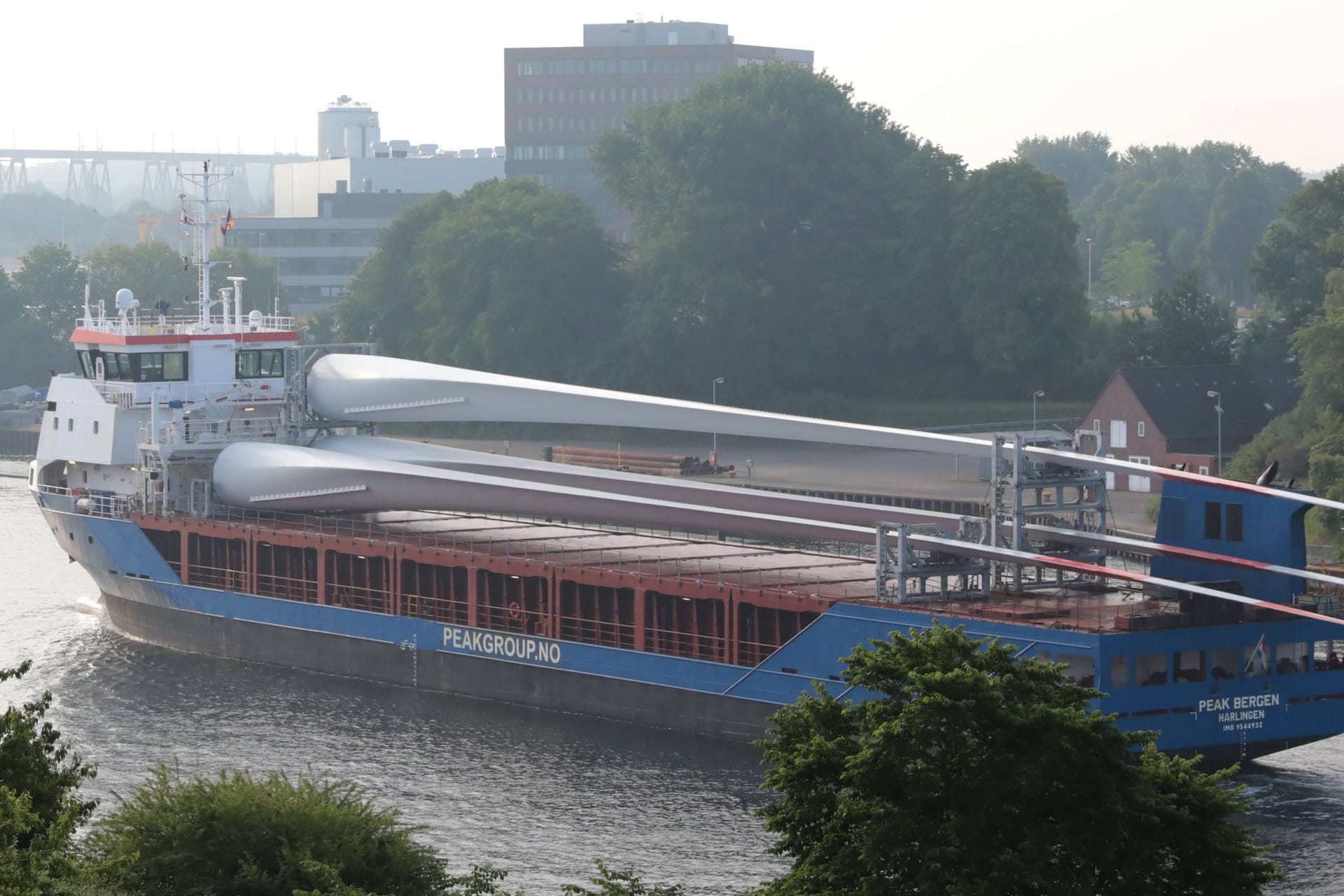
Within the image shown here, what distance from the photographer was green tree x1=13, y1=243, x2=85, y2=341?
14725cm

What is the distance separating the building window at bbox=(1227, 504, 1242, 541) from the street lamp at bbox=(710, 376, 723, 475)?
180 feet

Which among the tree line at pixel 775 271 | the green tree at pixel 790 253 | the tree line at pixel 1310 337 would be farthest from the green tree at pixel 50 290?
the tree line at pixel 1310 337

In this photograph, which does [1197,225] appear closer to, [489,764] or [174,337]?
A: [174,337]

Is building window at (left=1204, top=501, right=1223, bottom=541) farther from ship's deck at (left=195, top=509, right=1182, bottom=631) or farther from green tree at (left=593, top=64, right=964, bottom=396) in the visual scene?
green tree at (left=593, top=64, right=964, bottom=396)

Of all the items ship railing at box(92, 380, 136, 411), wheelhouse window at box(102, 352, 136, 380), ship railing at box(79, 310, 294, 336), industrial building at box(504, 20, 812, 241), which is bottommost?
ship railing at box(92, 380, 136, 411)

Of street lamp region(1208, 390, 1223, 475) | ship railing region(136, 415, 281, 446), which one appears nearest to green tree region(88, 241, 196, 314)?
street lamp region(1208, 390, 1223, 475)

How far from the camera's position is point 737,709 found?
4388 cm

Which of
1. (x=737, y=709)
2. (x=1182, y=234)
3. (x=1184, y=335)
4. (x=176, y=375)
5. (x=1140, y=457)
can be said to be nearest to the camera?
(x=737, y=709)

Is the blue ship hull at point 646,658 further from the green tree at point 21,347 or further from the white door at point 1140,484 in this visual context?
the green tree at point 21,347

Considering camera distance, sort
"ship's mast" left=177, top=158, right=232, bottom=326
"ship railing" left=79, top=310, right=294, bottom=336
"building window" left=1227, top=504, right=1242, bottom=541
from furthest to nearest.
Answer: "ship's mast" left=177, top=158, right=232, bottom=326 < "ship railing" left=79, top=310, right=294, bottom=336 < "building window" left=1227, top=504, right=1242, bottom=541

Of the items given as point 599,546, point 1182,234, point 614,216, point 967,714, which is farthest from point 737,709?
point 1182,234

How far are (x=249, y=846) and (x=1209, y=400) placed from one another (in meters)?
67.0

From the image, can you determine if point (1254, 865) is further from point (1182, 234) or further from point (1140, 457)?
point (1182, 234)

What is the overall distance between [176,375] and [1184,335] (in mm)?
57664
